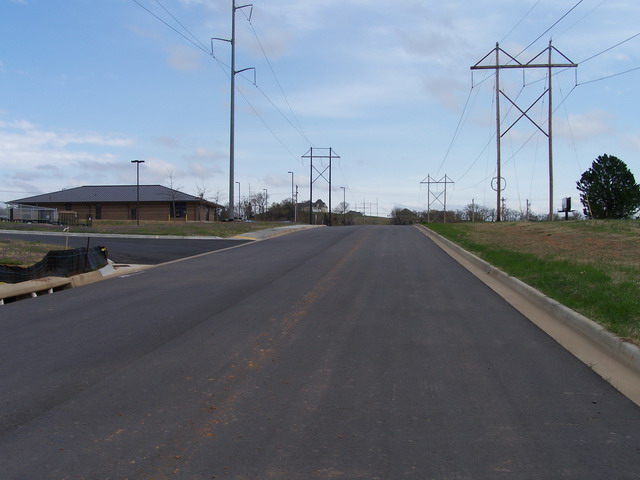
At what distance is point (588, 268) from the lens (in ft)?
43.8

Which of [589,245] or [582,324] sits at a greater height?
[589,245]

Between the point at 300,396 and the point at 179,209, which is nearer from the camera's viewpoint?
the point at 300,396

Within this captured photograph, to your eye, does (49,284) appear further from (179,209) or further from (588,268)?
(179,209)

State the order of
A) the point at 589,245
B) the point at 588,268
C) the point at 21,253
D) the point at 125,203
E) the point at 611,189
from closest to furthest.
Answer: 1. the point at 588,268
2. the point at 21,253
3. the point at 589,245
4. the point at 611,189
5. the point at 125,203

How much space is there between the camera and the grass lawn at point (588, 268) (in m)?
8.73

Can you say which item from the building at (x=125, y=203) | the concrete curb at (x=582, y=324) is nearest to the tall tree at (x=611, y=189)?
the building at (x=125, y=203)

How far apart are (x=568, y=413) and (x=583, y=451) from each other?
2.71 feet

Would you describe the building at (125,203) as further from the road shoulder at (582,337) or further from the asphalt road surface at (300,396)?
the asphalt road surface at (300,396)

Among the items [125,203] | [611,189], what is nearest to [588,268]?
[611,189]

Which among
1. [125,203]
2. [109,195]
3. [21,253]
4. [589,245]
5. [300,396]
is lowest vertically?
[300,396]

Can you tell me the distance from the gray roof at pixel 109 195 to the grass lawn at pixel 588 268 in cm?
5377

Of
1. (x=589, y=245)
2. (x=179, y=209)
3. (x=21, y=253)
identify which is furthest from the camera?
(x=179, y=209)

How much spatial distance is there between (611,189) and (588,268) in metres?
56.3

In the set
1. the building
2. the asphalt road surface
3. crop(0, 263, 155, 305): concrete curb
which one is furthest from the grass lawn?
the building
